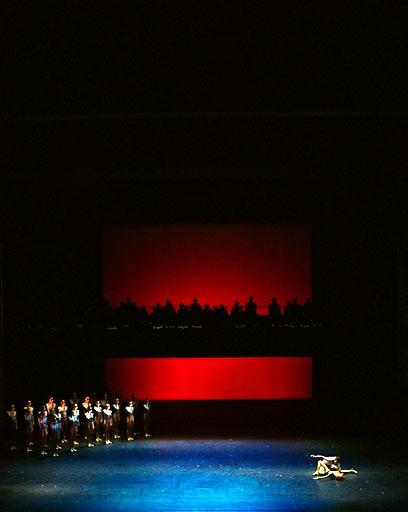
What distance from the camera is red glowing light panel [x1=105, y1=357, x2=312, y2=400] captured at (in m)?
22.1

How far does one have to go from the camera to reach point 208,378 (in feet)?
72.8

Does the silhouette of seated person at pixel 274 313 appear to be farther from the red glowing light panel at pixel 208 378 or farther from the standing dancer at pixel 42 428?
the standing dancer at pixel 42 428

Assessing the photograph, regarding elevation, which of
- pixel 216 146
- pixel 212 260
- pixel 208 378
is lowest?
pixel 208 378

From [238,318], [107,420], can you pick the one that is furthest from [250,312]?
[107,420]

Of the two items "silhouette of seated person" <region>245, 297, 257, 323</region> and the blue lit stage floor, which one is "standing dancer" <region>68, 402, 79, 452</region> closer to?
the blue lit stage floor

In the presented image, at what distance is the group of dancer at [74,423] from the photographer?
56.8 feet

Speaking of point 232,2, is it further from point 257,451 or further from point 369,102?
point 257,451

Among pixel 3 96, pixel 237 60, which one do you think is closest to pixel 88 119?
pixel 3 96

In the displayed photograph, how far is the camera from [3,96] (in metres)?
16.9

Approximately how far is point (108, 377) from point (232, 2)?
1150 centimetres

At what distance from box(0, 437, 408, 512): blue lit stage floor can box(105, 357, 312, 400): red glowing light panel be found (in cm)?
363

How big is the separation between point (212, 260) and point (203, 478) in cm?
867

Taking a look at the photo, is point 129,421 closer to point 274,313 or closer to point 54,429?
point 54,429

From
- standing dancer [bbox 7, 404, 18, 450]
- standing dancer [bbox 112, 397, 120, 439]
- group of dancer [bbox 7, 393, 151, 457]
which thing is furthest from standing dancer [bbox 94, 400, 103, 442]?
standing dancer [bbox 7, 404, 18, 450]
